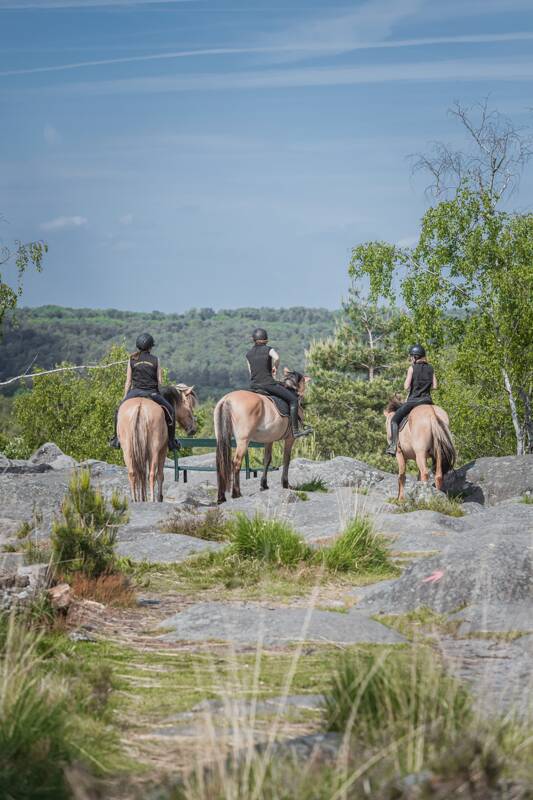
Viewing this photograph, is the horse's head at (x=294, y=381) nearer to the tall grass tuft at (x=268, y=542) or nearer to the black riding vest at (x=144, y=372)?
the black riding vest at (x=144, y=372)

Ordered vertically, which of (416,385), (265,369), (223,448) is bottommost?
(223,448)

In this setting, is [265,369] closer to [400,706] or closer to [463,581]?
[463,581]

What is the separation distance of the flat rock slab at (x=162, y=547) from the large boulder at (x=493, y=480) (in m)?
9.23

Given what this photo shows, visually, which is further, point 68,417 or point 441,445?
point 68,417

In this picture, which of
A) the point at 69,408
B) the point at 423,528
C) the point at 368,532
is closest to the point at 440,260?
the point at 423,528

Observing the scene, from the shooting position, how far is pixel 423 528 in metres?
14.1

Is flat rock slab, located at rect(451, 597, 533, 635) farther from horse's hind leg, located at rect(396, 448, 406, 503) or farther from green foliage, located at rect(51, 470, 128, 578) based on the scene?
→ horse's hind leg, located at rect(396, 448, 406, 503)

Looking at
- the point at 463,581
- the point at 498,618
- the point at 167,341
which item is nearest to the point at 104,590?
the point at 463,581

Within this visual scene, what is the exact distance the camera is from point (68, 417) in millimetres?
60938

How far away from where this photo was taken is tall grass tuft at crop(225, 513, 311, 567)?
1117 centimetres

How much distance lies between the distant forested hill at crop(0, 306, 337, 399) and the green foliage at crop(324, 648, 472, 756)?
115886 millimetres

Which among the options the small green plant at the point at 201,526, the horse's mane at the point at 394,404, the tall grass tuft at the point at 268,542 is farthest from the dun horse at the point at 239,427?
the tall grass tuft at the point at 268,542

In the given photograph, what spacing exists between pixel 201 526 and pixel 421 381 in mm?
7363

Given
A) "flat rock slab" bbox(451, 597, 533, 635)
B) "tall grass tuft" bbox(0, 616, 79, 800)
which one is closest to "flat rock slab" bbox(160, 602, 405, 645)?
"flat rock slab" bbox(451, 597, 533, 635)
